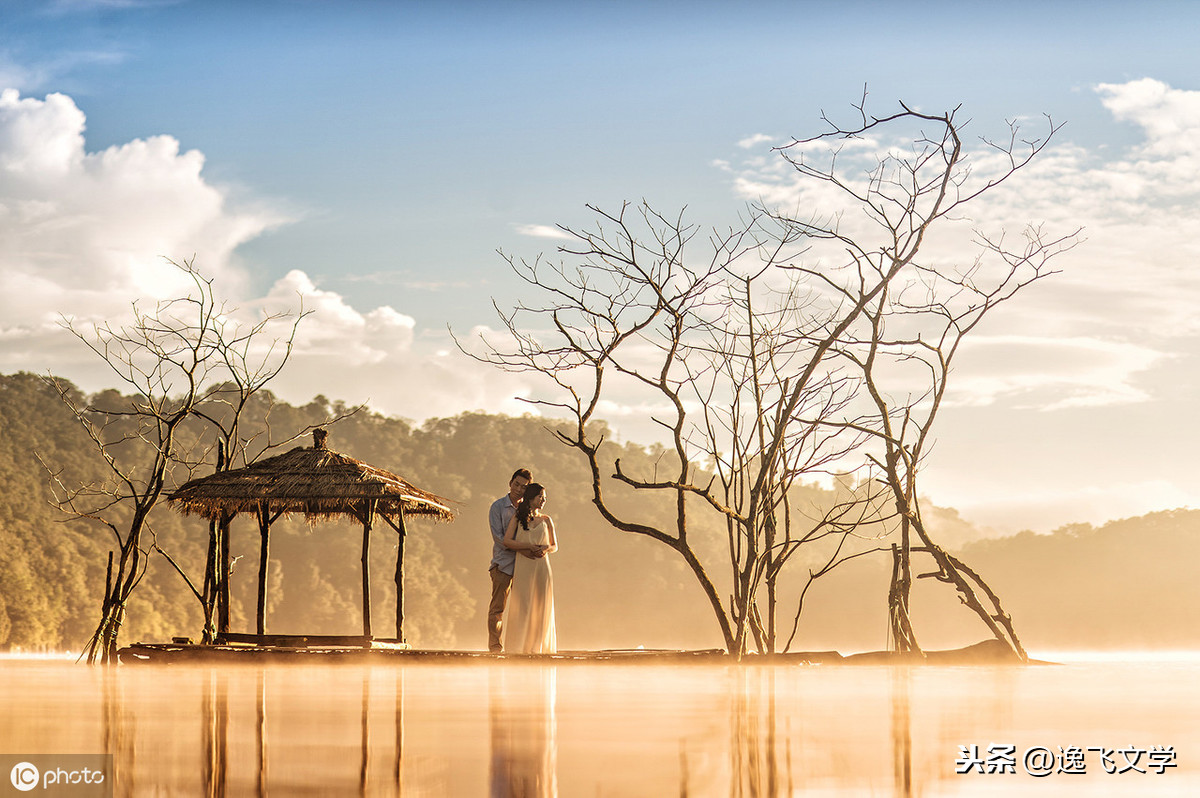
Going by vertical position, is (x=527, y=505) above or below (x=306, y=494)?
below

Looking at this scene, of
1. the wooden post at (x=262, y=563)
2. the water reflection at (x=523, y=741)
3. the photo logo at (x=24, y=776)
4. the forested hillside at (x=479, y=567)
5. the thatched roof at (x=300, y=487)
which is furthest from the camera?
the forested hillside at (x=479, y=567)

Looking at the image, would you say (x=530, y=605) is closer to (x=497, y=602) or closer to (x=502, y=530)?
(x=497, y=602)

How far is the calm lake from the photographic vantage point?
2.42 m

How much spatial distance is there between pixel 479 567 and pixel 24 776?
47.0 metres

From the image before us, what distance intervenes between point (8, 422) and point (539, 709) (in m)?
39.4

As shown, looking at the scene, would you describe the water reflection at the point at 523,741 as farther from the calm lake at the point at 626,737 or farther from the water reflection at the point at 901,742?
the water reflection at the point at 901,742

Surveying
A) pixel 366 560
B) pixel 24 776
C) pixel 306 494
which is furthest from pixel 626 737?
pixel 366 560

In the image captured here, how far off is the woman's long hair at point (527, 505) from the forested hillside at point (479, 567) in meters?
30.3

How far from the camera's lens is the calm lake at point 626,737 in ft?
7.93

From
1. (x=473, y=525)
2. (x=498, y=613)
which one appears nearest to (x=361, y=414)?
(x=473, y=525)

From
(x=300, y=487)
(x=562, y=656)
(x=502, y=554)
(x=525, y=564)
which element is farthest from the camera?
(x=300, y=487)

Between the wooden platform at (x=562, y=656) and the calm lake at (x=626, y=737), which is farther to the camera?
the wooden platform at (x=562, y=656)

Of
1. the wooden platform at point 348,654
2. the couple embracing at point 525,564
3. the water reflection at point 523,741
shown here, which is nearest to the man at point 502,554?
the couple embracing at point 525,564

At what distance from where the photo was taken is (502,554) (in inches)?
341
